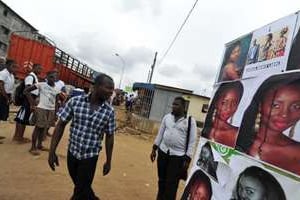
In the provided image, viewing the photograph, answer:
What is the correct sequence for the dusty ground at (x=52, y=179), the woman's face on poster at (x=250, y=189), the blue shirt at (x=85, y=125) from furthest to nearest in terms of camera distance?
1. the dusty ground at (x=52, y=179)
2. the blue shirt at (x=85, y=125)
3. the woman's face on poster at (x=250, y=189)

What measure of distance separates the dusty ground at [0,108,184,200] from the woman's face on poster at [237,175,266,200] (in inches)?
135

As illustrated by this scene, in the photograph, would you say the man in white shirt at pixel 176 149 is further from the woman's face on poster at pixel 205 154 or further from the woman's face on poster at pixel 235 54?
the woman's face on poster at pixel 235 54

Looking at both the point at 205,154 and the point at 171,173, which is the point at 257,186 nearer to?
the point at 205,154

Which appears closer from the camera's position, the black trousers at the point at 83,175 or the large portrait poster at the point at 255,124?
the large portrait poster at the point at 255,124

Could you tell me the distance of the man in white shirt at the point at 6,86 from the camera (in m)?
8.95

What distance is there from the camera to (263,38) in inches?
150

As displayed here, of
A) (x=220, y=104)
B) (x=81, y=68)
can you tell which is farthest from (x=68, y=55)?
(x=220, y=104)

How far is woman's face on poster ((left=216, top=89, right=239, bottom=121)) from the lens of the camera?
3.95 metres

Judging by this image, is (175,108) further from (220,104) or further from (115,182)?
(115,182)

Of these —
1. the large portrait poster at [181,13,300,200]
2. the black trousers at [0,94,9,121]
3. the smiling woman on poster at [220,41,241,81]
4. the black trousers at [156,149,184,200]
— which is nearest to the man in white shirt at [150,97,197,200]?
the black trousers at [156,149,184,200]

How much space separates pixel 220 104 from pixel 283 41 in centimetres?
109

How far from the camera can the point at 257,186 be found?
3170mm

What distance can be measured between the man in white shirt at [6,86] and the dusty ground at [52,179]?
75cm

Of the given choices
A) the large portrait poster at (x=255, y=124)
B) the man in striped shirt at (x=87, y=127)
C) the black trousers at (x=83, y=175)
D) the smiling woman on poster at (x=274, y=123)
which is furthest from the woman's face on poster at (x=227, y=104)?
the black trousers at (x=83, y=175)
